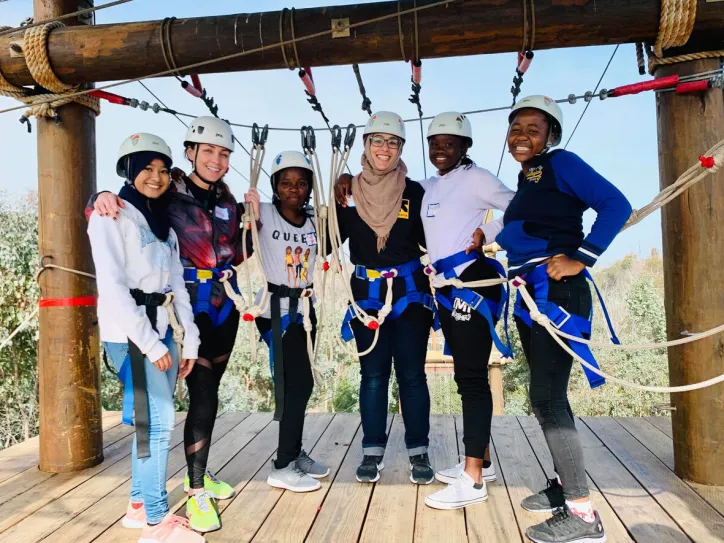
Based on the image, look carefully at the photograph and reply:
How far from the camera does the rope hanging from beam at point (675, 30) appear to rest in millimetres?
2545

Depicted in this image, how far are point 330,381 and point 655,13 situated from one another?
932cm

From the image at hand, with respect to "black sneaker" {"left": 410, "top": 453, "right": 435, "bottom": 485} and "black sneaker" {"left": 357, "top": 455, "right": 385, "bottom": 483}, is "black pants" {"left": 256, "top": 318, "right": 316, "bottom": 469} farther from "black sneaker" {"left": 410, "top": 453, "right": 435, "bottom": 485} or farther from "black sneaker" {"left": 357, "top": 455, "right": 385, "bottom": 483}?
"black sneaker" {"left": 410, "top": 453, "right": 435, "bottom": 485}

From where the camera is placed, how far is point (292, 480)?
2750 mm

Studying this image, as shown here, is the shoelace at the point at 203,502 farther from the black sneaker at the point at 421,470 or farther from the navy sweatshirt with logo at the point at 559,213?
the navy sweatshirt with logo at the point at 559,213

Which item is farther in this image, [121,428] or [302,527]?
[121,428]

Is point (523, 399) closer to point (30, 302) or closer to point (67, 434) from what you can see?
point (30, 302)

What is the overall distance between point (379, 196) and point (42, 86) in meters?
1.78

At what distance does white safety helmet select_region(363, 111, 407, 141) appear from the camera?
2.77 metres

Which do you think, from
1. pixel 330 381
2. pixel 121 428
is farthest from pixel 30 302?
pixel 121 428

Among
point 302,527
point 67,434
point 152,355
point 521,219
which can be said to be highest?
point 521,219

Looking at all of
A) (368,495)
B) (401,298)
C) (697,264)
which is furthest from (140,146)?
(697,264)

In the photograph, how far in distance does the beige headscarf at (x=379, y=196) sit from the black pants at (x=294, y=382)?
1.82 ft

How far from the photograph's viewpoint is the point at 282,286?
2.76m

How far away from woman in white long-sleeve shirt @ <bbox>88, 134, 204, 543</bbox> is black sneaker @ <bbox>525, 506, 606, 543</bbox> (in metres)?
1.23
